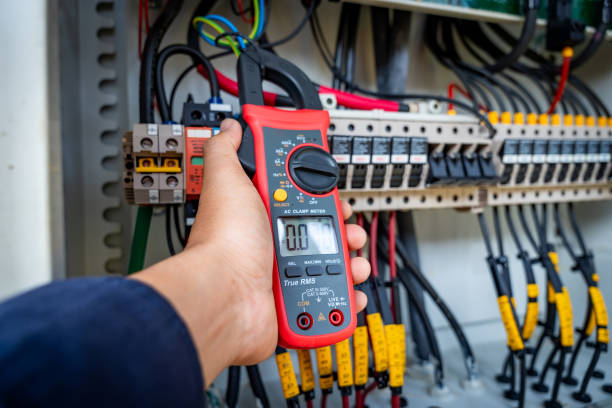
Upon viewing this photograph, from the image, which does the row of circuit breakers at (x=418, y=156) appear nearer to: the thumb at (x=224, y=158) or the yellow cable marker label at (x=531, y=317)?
the thumb at (x=224, y=158)

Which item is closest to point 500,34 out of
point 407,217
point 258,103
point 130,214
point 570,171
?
point 570,171

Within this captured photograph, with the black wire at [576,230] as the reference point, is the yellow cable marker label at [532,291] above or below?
below

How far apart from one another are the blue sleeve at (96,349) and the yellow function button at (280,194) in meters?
0.27

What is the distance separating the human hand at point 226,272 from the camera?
297 mm

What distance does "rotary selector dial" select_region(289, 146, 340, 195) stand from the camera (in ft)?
1.73

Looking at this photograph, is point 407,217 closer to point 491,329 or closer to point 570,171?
point 570,171

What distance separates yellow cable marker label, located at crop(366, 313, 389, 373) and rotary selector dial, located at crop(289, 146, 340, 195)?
34 centimetres

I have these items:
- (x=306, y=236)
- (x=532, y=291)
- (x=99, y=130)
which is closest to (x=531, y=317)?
(x=532, y=291)

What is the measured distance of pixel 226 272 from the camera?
0.36 m

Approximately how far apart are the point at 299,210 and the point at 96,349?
348 millimetres

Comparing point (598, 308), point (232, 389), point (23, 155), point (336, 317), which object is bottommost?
point (232, 389)

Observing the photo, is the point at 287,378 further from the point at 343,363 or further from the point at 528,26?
the point at 528,26

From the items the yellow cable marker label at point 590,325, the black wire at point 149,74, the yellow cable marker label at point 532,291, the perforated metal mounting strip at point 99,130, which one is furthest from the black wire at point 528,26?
the perforated metal mounting strip at point 99,130

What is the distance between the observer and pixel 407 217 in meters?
0.94
